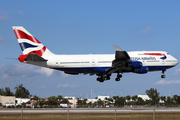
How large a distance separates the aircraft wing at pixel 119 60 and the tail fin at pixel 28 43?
12.8 metres

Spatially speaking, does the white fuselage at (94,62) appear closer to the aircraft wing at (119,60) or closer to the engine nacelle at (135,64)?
the aircraft wing at (119,60)

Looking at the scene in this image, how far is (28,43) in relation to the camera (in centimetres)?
5131

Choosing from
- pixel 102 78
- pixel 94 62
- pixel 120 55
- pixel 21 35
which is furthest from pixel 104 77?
pixel 21 35

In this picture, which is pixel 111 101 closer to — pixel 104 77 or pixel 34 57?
pixel 104 77

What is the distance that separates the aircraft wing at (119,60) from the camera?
48.7 meters

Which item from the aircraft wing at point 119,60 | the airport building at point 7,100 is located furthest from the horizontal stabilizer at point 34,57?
the airport building at point 7,100

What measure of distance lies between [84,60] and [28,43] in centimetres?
1120

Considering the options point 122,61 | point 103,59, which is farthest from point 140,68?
point 103,59

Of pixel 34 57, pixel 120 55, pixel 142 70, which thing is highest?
pixel 120 55

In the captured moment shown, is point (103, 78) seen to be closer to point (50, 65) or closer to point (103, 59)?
point (103, 59)

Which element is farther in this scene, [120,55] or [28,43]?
[28,43]

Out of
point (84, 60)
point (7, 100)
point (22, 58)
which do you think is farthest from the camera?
point (7, 100)

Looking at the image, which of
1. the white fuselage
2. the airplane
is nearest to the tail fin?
the airplane

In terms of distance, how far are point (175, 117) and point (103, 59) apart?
2194 cm
